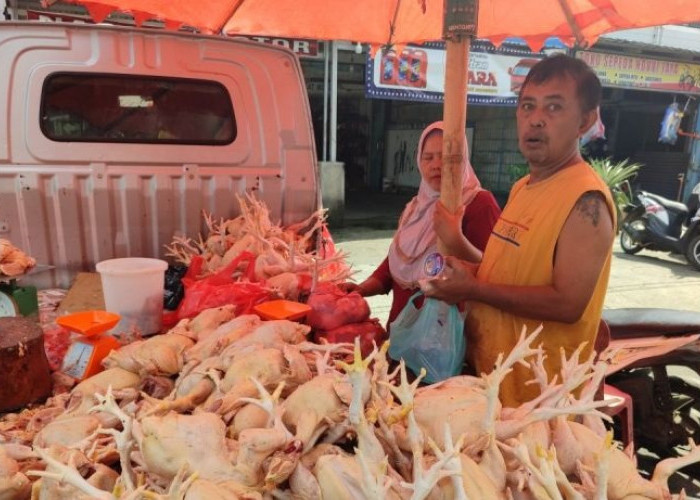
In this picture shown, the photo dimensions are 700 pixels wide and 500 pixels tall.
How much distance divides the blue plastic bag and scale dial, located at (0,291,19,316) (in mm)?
1464

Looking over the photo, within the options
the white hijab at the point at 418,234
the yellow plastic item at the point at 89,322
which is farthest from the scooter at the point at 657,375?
the yellow plastic item at the point at 89,322

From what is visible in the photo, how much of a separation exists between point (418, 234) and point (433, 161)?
32 cm

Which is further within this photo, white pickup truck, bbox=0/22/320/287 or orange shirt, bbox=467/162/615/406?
white pickup truck, bbox=0/22/320/287

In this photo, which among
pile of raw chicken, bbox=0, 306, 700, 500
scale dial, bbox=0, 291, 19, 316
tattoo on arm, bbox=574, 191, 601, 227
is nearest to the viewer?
pile of raw chicken, bbox=0, 306, 700, 500

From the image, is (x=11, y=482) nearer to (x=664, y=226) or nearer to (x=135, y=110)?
(x=135, y=110)

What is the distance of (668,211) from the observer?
7.82 meters

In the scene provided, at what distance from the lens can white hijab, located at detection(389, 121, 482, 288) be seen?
7.06ft

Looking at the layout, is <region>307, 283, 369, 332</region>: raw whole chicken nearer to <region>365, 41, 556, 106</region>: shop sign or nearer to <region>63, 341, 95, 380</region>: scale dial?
<region>63, 341, 95, 380</region>: scale dial

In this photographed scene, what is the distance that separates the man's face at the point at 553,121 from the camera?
161 centimetres

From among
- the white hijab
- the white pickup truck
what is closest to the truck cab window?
the white pickup truck

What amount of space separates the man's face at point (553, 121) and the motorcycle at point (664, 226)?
6911 mm

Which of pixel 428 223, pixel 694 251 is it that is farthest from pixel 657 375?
pixel 694 251

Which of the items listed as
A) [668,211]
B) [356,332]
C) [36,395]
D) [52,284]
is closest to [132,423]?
[36,395]

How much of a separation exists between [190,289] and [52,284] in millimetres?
1301
